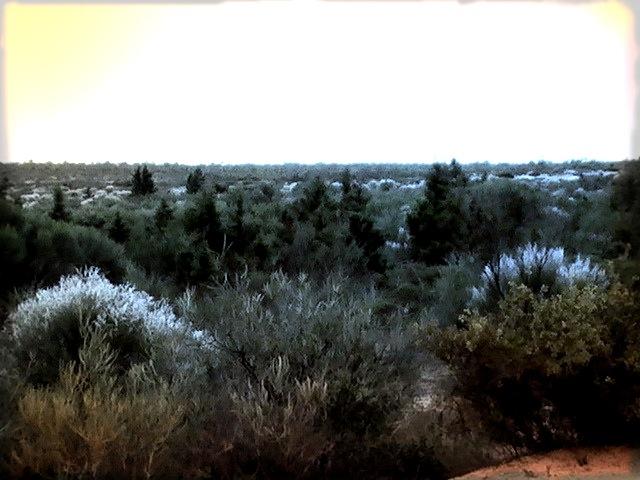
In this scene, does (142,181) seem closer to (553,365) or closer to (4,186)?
(4,186)

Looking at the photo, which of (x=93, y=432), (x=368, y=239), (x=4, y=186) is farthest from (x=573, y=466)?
(x=4, y=186)

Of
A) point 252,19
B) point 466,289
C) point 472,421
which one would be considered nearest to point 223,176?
point 252,19

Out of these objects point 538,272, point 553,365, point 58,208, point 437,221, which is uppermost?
point 58,208

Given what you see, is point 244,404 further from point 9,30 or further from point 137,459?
point 9,30

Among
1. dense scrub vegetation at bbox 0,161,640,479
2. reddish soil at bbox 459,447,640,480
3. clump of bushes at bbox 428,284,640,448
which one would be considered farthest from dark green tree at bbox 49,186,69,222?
reddish soil at bbox 459,447,640,480

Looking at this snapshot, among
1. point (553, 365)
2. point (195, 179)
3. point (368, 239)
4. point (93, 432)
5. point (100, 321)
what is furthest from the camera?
point (368, 239)

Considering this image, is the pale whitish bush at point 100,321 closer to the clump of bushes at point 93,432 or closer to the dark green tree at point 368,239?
the clump of bushes at point 93,432

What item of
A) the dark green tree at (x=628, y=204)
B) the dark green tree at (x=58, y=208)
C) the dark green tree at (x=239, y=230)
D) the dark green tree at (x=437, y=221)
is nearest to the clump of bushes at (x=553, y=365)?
the dark green tree at (x=628, y=204)
